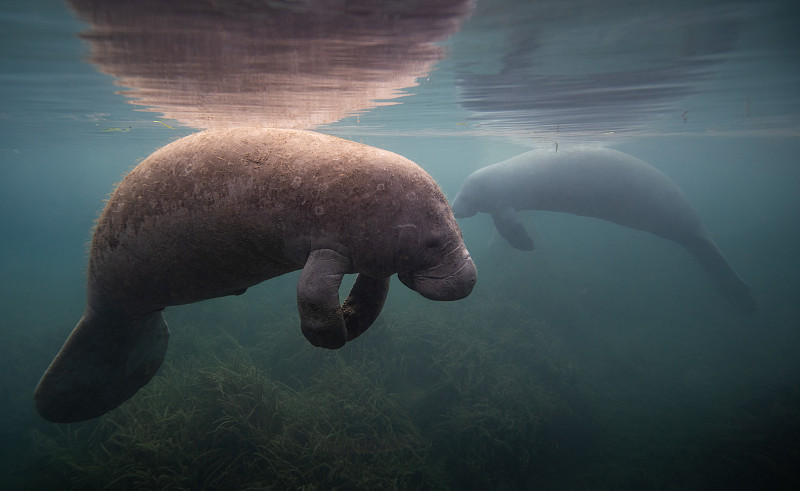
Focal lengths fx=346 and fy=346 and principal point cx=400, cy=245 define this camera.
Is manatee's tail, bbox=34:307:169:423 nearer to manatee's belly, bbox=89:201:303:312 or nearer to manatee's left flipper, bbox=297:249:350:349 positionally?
manatee's belly, bbox=89:201:303:312

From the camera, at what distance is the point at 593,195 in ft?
34.5

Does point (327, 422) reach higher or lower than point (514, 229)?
lower

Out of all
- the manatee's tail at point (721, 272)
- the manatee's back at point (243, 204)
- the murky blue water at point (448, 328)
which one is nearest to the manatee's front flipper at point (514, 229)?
the murky blue water at point (448, 328)

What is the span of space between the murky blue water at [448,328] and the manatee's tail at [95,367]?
0.77 m

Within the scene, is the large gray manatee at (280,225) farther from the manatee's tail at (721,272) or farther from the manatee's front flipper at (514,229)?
the manatee's tail at (721,272)

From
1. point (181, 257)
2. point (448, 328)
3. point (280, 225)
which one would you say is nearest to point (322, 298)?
point (280, 225)

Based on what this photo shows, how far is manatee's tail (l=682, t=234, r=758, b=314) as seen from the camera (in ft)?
37.4

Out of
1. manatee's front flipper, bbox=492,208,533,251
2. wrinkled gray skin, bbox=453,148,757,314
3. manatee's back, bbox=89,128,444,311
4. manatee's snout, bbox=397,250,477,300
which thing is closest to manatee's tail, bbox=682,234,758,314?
wrinkled gray skin, bbox=453,148,757,314

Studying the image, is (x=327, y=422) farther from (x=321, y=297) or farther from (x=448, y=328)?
(x=448, y=328)

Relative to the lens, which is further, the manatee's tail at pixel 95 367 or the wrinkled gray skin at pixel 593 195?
the wrinkled gray skin at pixel 593 195

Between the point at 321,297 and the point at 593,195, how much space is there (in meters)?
10.9

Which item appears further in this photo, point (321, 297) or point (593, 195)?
point (593, 195)

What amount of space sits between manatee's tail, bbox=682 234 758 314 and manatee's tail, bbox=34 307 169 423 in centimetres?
1449

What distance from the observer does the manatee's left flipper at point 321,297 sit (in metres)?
1.82
